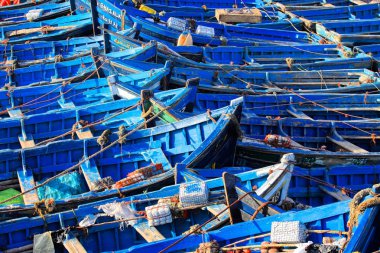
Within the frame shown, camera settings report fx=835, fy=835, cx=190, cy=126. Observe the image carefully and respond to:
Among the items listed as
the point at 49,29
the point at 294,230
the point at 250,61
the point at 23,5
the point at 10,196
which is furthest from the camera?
the point at 23,5

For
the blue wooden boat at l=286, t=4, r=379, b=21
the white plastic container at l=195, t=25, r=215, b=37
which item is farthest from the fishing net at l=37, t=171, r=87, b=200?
the blue wooden boat at l=286, t=4, r=379, b=21

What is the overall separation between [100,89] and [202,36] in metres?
5.23

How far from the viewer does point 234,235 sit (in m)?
12.0

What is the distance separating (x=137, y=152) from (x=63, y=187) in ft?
5.31

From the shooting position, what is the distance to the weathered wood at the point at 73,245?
12453 mm

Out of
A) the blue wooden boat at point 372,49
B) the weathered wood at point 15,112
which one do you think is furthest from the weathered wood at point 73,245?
the blue wooden boat at point 372,49

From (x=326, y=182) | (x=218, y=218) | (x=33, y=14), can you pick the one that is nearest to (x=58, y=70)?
(x=33, y=14)

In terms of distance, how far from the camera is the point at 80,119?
57.9 ft

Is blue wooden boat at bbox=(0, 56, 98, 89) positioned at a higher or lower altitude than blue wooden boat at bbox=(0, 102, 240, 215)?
higher

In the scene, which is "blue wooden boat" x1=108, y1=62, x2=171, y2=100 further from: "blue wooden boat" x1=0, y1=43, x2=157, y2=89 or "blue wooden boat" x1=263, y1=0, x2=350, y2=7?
"blue wooden boat" x1=263, y1=0, x2=350, y2=7

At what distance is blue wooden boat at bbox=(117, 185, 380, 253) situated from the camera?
11.1 m

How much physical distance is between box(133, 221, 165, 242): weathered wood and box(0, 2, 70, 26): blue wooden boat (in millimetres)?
13523

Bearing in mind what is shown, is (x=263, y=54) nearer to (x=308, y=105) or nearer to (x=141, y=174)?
(x=308, y=105)

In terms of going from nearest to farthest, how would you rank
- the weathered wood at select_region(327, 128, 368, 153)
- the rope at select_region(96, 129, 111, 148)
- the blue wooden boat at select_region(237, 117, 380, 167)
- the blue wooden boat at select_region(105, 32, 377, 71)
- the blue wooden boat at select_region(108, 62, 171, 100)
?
the rope at select_region(96, 129, 111, 148) → the blue wooden boat at select_region(237, 117, 380, 167) → the weathered wood at select_region(327, 128, 368, 153) → the blue wooden boat at select_region(108, 62, 171, 100) → the blue wooden boat at select_region(105, 32, 377, 71)
